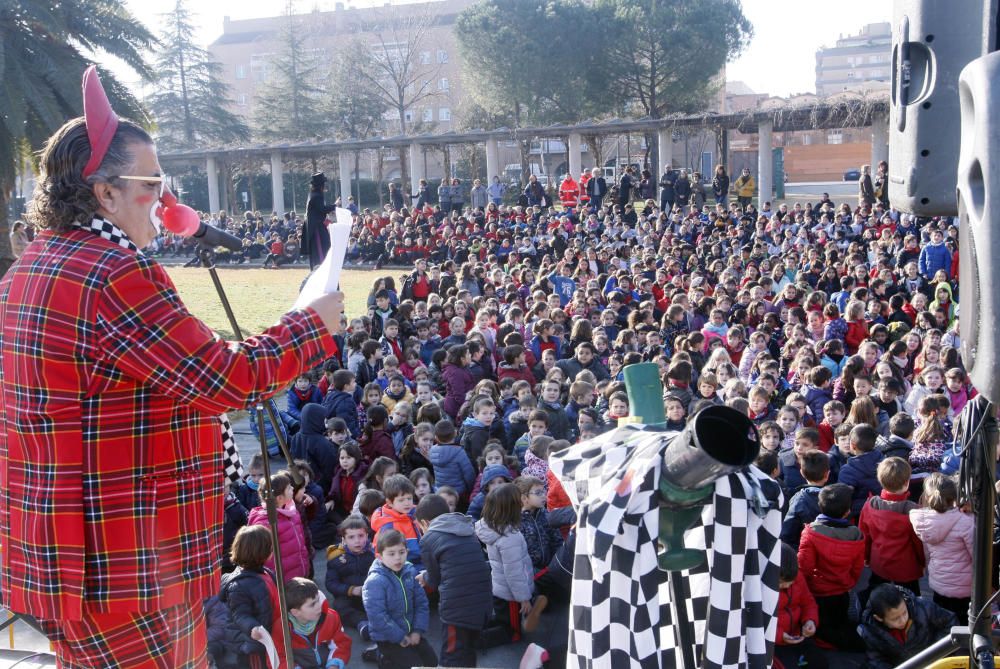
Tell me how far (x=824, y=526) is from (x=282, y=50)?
48616 mm

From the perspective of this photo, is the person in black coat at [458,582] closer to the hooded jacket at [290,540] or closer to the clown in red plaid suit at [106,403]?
the hooded jacket at [290,540]

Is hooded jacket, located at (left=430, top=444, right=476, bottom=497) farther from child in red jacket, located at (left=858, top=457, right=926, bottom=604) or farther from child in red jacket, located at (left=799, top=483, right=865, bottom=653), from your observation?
child in red jacket, located at (left=858, top=457, right=926, bottom=604)

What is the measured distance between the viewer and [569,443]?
6887 millimetres

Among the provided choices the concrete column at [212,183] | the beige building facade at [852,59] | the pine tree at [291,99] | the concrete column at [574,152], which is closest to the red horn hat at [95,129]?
the concrete column at [574,152]

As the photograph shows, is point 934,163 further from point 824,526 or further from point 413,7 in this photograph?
point 413,7

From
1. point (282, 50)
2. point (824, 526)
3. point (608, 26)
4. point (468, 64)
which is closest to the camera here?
point (824, 526)

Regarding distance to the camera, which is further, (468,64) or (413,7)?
(413,7)

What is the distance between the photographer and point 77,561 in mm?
2168

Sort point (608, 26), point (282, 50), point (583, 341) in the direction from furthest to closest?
point (282, 50), point (608, 26), point (583, 341)

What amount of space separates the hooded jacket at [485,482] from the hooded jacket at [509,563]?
32.5 inches

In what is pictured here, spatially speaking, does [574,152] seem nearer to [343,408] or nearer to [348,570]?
[343,408]

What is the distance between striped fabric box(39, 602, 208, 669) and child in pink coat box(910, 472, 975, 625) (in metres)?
4.35

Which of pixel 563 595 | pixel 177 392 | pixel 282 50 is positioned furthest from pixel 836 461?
pixel 282 50

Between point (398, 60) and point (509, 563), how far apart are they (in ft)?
155
